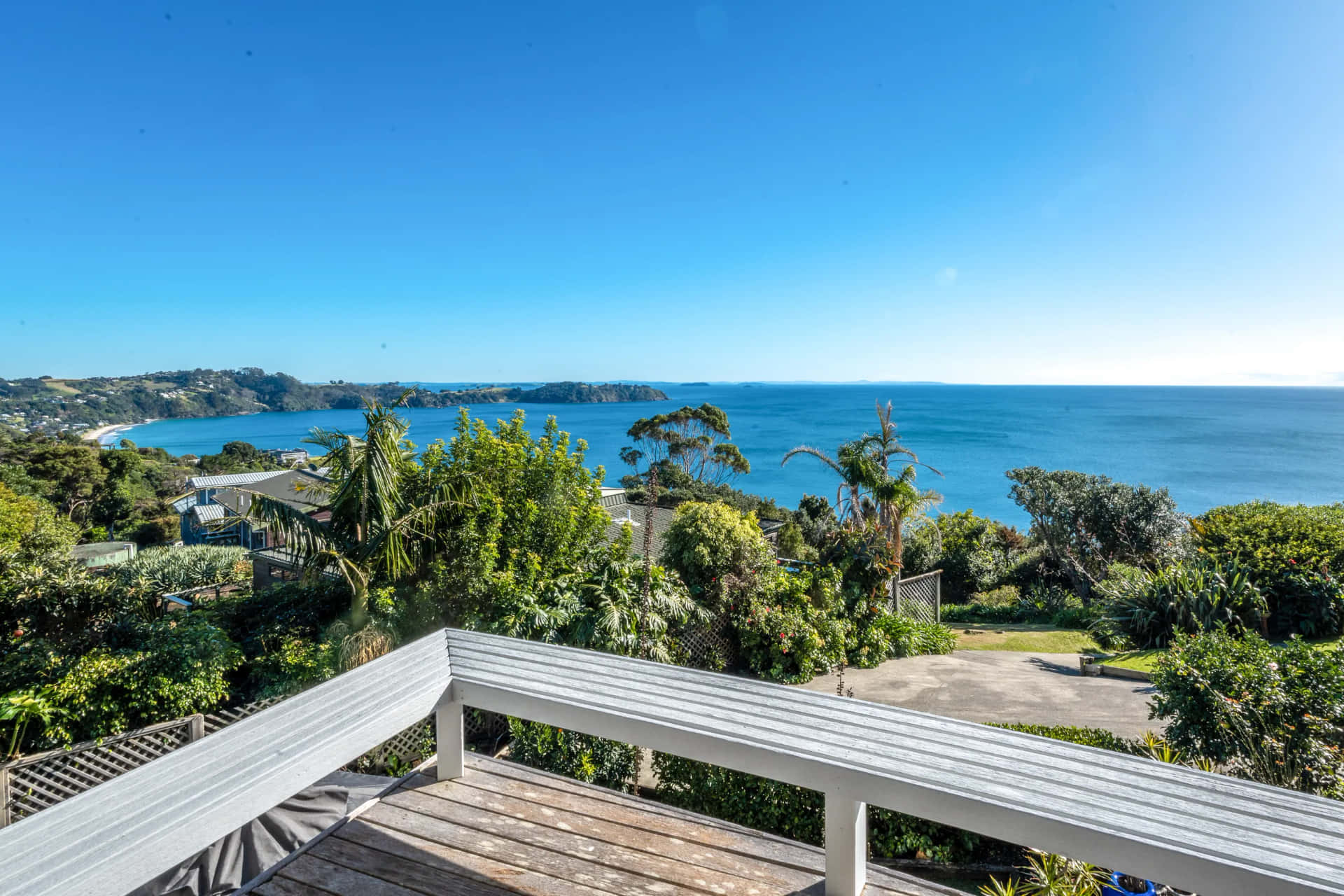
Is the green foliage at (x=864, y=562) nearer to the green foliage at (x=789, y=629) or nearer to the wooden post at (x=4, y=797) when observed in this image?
the green foliage at (x=789, y=629)

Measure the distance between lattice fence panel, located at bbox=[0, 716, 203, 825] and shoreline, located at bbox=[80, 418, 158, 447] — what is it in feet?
261

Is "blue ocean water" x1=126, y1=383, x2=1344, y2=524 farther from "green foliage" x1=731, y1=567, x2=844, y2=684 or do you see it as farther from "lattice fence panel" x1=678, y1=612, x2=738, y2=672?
"lattice fence panel" x1=678, y1=612, x2=738, y2=672

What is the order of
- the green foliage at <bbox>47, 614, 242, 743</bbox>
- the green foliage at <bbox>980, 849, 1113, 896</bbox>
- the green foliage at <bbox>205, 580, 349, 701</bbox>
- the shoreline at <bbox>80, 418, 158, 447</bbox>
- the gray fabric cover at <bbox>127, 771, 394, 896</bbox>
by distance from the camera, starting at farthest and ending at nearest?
the shoreline at <bbox>80, 418, 158, 447</bbox> → the green foliage at <bbox>205, 580, 349, 701</bbox> → the green foliage at <bbox>47, 614, 242, 743</bbox> → the green foliage at <bbox>980, 849, 1113, 896</bbox> → the gray fabric cover at <bbox>127, 771, 394, 896</bbox>

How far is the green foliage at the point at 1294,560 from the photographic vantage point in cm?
873

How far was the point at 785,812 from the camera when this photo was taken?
13.5 feet

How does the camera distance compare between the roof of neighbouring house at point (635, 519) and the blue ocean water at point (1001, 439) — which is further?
the blue ocean water at point (1001, 439)

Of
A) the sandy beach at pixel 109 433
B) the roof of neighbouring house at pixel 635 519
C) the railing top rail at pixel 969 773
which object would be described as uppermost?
the railing top rail at pixel 969 773

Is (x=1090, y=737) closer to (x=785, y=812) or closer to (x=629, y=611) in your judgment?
(x=785, y=812)

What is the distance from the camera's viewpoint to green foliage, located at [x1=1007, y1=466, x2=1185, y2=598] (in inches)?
567

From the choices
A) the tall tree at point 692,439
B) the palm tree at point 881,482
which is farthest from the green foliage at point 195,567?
the tall tree at point 692,439

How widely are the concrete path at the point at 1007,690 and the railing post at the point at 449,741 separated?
3.39 m

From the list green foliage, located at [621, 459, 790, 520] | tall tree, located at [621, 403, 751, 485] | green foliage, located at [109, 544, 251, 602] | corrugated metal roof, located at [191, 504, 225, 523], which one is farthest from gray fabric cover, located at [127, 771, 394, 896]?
tall tree, located at [621, 403, 751, 485]

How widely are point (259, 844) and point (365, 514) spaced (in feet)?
12.4

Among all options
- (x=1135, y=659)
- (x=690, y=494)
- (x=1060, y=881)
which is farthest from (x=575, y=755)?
(x=690, y=494)
